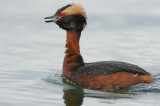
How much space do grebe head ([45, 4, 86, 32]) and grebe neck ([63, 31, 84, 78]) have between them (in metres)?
0.19

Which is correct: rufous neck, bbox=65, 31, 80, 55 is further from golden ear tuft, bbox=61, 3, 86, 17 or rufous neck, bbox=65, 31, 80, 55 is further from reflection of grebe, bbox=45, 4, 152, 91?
golden ear tuft, bbox=61, 3, 86, 17

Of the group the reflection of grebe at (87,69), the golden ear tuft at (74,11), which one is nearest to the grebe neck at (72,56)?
the reflection of grebe at (87,69)

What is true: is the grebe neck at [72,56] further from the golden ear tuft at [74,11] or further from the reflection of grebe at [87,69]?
Result: the golden ear tuft at [74,11]

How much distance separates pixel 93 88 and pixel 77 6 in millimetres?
2405

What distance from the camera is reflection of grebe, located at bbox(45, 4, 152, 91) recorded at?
12.1 meters

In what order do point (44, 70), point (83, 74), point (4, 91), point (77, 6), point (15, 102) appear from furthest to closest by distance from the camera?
point (44, 70), point (77, 6), point (83, 74), point (4, 91), point (15, 102)

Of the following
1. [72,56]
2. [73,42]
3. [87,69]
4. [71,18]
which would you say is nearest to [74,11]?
[71,18]

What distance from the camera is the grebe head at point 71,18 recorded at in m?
13.2

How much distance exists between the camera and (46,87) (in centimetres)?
1219

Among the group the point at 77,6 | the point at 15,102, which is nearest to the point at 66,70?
the point at 77,6

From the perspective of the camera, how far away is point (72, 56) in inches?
522

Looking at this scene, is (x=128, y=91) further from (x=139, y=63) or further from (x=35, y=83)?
(x=139, y=63)

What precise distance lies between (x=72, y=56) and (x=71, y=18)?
0.96 meters

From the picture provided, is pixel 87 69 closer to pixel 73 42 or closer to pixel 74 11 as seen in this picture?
pixel 73 42
